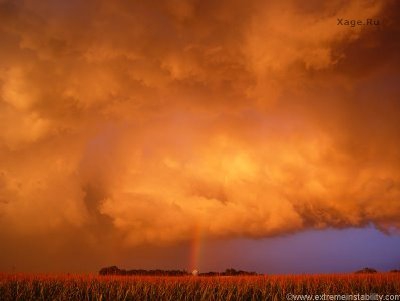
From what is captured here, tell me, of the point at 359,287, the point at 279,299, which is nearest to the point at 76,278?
Answer: the point at 279,299

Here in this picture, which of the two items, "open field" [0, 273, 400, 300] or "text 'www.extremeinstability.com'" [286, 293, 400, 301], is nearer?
"text 'www.extremeinstability.com'" [286, 293, 400, 301]

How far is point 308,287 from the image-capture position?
25.3 meters

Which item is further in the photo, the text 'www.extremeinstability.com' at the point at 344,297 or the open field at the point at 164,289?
the open field at the point at 164,289

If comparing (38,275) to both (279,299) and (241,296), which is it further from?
(279,299)

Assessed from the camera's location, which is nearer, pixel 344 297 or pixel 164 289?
pixel 344 297

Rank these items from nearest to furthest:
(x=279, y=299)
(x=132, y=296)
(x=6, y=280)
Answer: (x=132, y=296) < (x=279, y=299) < (x=6, y=280)

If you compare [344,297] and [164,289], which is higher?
[164,289]

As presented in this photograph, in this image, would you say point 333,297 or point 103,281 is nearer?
point 333,297

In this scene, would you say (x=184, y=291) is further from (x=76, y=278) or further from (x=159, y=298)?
(x=76, y=278)

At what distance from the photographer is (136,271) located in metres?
79.1

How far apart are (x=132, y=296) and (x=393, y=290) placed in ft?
48.9

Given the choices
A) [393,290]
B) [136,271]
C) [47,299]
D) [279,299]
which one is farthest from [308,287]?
[136,271]

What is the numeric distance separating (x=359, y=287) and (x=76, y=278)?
1669cm

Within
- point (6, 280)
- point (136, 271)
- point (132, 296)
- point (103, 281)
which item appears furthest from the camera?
point (136, 271)
